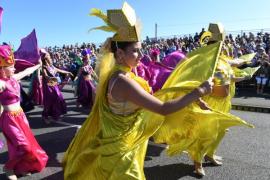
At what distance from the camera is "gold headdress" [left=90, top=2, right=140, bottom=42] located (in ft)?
9.91

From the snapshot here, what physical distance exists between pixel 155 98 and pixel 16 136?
2768 mm

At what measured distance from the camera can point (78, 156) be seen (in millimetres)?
3365

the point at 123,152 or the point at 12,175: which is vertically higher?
the point at 123,152

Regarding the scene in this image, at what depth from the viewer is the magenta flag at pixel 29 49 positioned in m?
6.14

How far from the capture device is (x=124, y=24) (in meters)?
3.04

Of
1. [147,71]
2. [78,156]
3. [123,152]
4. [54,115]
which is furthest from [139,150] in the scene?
[54,115]

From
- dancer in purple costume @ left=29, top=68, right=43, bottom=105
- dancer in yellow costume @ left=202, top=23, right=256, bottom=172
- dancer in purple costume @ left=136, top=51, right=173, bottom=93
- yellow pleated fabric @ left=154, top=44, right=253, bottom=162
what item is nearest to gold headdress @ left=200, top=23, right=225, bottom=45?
dancer in yellow costume @ left=202, top=23, right=256, bottom=172

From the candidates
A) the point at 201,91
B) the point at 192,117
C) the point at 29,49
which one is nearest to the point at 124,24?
the point at 201,91

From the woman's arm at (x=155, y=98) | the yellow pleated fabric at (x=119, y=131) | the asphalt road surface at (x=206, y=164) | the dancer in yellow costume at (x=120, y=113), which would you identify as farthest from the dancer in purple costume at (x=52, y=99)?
the woman's arm at (x=155, y=98)

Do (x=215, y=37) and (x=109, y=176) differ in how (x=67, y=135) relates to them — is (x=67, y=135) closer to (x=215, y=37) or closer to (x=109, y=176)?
(x=215, y=37)

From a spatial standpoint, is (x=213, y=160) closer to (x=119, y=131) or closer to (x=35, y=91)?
(x=119, y=131)

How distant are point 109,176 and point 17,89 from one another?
8.42 ft

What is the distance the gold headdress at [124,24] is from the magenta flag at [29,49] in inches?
128

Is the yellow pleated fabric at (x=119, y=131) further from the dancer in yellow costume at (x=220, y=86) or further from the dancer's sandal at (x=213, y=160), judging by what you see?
the dancer's sandal at (x=213, y=160)
